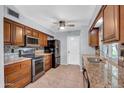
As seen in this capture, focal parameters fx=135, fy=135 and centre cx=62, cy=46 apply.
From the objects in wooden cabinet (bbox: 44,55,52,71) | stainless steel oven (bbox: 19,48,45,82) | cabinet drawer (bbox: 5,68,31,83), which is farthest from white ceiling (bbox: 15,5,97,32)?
wooden cabinet (bbox: 44,55,52,71)

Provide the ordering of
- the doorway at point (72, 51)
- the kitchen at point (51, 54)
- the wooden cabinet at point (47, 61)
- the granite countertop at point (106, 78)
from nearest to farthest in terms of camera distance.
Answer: the granite countertop at point (106, 78), the kitchen at point (51, 54), the wooden cabinet at point (47, 61), the doorway at point (72, 51)

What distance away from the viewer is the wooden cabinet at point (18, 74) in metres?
3.11

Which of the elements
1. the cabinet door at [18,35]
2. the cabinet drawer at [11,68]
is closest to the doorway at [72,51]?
the cabinet door at [18,35]

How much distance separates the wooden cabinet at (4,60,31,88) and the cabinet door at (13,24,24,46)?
0.62 m

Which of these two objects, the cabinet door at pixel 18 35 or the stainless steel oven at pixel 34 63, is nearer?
the cabinet door at pixel 18 35

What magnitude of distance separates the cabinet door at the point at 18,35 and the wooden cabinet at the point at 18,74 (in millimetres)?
616

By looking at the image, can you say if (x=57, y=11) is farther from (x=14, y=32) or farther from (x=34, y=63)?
(x=34, y=63)

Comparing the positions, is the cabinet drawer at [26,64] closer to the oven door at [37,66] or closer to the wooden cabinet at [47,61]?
the oven door at [37,66]

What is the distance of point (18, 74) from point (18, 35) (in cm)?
114

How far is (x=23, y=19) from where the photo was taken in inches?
168

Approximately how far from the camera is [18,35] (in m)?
3.96
